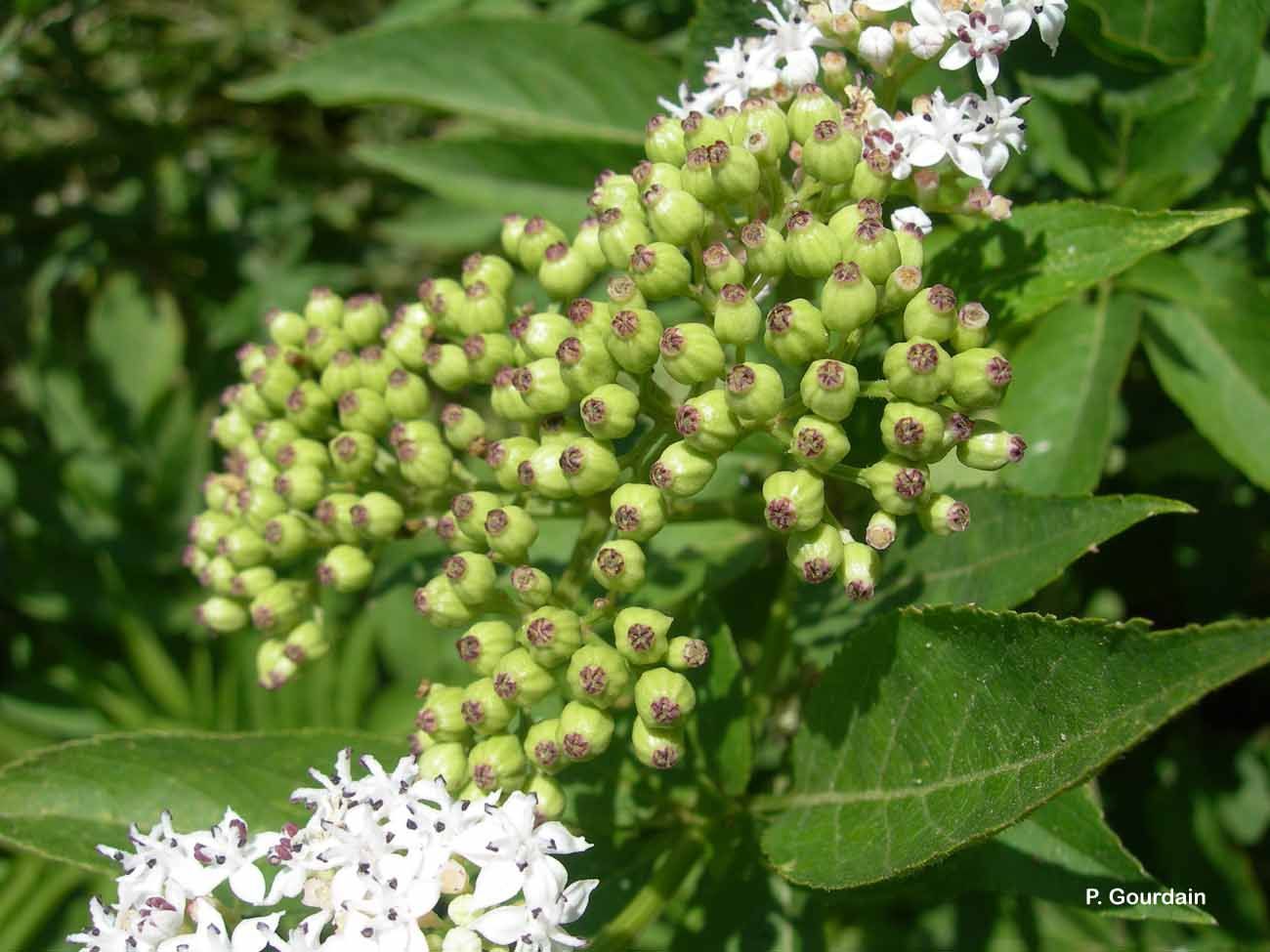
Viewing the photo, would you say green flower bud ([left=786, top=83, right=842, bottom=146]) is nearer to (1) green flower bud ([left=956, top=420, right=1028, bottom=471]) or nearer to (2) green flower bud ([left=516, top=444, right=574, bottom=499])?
(1) green flower bud ([left=956, top=420, right=1028, bottom=471])

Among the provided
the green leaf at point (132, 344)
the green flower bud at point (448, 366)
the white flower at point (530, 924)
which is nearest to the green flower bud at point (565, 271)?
the green flower bud at point (448, 366)

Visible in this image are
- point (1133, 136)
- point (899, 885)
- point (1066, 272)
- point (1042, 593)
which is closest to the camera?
point (1066, 272)

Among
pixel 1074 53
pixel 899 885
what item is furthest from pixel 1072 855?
pixel 1074 53

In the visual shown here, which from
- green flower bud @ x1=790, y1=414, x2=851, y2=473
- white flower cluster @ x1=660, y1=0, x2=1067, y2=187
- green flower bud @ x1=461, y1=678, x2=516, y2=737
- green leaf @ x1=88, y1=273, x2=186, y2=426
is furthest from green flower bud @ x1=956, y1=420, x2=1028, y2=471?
green leaf @ x1=88, y1=273, x2=186, y2=426

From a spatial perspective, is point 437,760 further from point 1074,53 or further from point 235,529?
point 1074,53

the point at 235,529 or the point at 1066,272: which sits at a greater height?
the point at 1066,272

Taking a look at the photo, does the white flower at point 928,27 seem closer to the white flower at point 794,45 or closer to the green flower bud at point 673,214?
the white flower at point 794,45
